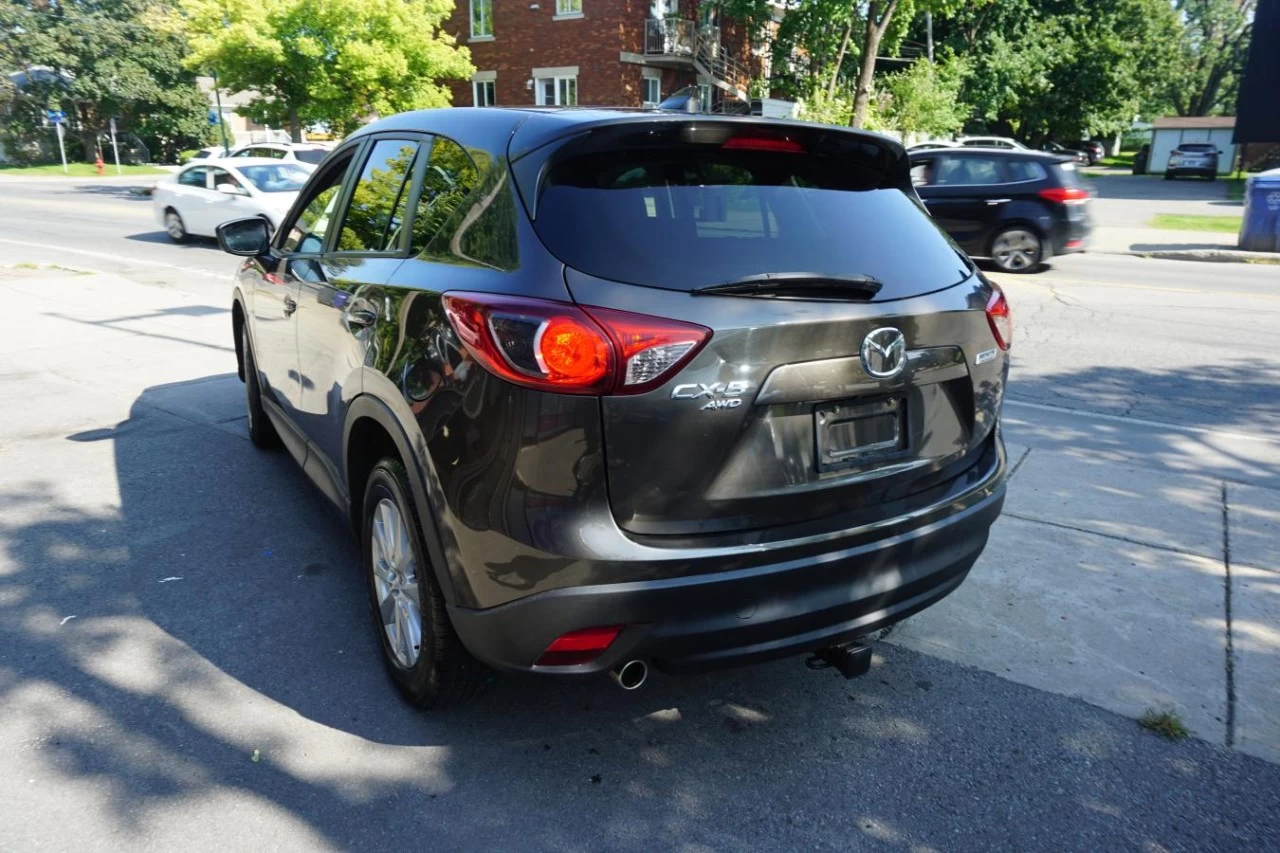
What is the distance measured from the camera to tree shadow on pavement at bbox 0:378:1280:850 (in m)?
2.55

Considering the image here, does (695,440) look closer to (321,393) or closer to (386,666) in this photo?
(386,666)

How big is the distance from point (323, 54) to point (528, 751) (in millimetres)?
28665

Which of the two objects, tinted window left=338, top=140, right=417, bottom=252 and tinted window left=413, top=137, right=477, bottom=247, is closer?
tinted window left=413, top=137, right=477, bottom=247

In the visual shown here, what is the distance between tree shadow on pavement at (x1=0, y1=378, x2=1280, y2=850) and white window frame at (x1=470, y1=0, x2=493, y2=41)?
33.9m

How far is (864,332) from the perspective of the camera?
99.6 inches

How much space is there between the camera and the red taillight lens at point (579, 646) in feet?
7.83

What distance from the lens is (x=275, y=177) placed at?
1747 cm

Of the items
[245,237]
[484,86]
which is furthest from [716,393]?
[484,86]

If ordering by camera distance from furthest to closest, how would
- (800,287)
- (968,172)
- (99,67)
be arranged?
(99,67) → (968,172) → (800,287)

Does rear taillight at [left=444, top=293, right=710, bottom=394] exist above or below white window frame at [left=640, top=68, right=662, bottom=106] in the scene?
below

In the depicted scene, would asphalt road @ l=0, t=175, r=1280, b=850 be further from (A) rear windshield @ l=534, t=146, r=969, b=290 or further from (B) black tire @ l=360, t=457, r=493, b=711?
(A) rear windshield @ l=534, t=146, r=969, b=290

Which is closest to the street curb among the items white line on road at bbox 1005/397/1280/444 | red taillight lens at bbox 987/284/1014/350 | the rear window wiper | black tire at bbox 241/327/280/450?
white line on road at bbox 1005/397/1280/444

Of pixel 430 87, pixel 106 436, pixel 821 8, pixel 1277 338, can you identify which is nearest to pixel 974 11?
pixel 821 8

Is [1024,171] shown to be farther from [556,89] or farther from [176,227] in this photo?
[556,89]
